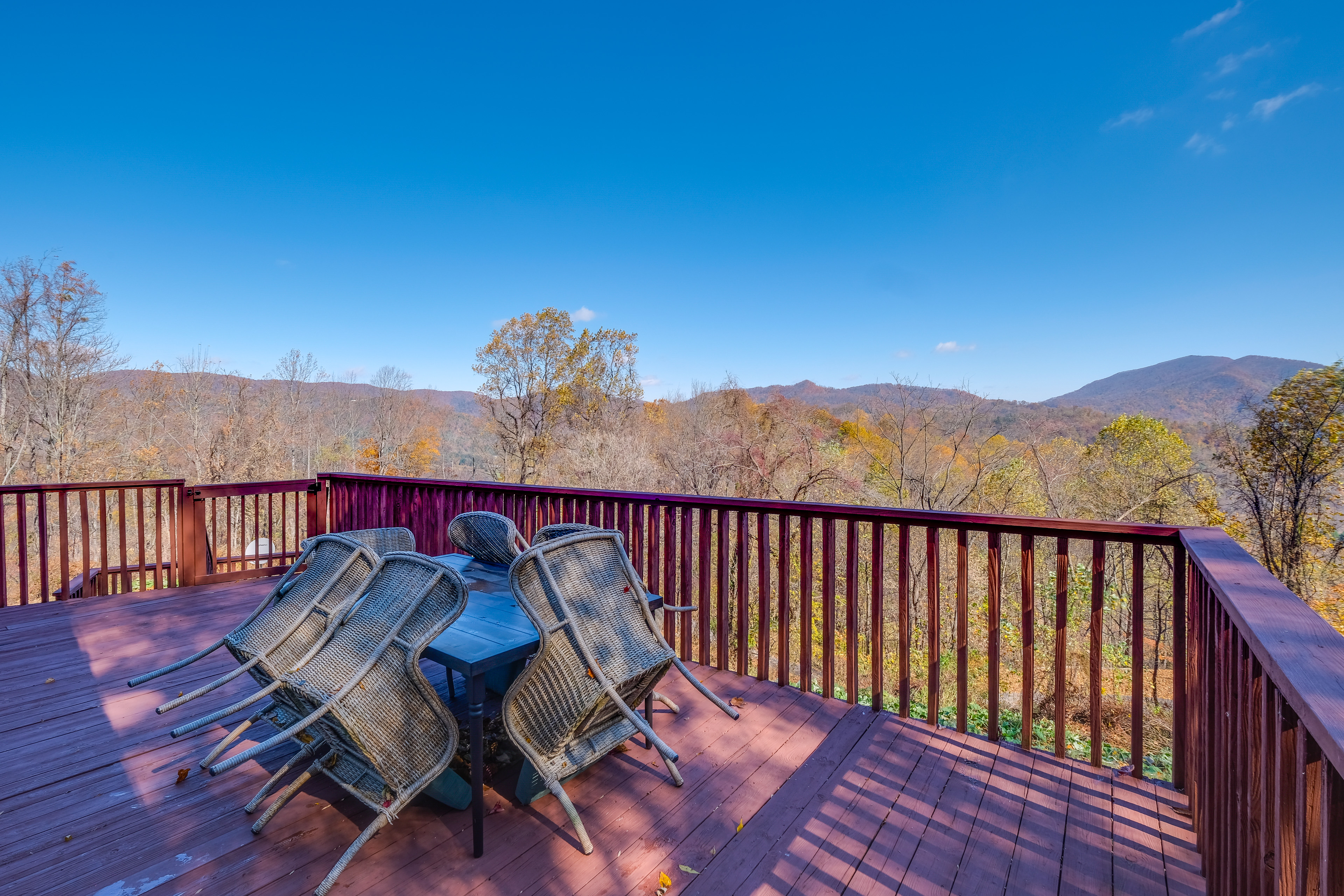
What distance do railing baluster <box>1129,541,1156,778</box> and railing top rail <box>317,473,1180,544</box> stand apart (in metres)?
0.08

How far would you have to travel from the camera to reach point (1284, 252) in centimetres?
1404

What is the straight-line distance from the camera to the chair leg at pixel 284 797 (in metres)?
1.65

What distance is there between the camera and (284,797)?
168cm

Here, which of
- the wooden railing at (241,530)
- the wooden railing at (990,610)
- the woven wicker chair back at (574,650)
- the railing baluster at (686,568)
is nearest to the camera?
the wooden railing at (990,610)

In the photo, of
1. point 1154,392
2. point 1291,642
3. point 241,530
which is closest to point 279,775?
point 1291,642

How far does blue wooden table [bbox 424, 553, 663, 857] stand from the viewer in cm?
158

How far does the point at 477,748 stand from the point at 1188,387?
17.8 m

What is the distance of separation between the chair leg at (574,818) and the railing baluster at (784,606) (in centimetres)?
141

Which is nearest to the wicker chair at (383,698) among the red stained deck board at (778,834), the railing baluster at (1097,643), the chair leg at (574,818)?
the chair leg at (574,818)

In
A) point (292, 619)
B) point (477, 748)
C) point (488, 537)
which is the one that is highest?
point (488, 537)

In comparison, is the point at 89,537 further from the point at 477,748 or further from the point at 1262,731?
the point at 1262,731

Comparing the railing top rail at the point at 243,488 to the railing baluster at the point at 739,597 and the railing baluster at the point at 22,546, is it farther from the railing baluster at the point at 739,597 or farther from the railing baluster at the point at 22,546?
the railing baluster at the point at 739,597

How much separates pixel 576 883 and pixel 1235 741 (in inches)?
65.8

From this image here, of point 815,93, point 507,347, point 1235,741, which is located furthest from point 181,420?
point 1235,741
